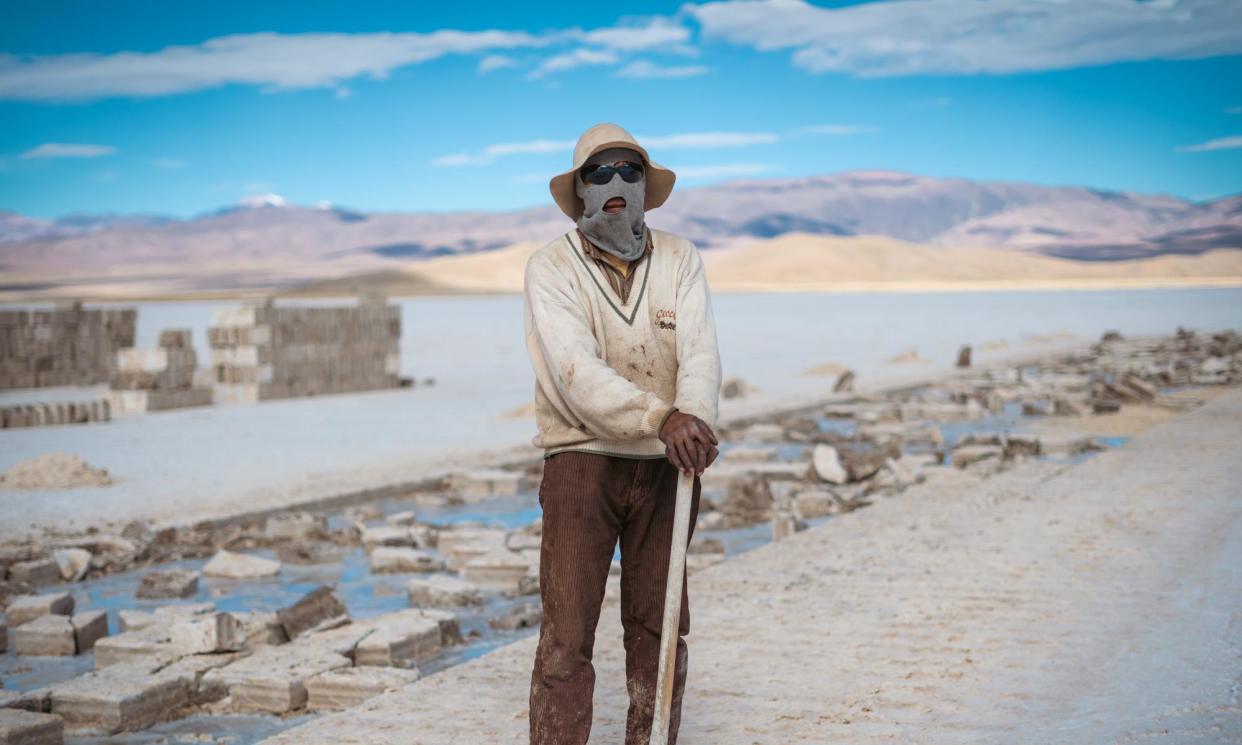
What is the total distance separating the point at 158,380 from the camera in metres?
21.3

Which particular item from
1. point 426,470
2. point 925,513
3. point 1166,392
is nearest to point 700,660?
point 925,513

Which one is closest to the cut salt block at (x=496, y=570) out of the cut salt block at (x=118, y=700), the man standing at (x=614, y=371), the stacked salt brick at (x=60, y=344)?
the cut salt block at (x=118, y=700)

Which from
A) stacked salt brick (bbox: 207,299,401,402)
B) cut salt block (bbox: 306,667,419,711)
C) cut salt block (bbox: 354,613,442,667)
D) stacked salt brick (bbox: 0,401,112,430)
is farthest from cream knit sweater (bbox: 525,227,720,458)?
stacked salt brick (bbox: 207,299,401,402)

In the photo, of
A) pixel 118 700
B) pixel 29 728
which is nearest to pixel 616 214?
pixel 29 728

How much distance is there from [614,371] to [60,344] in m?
25.7

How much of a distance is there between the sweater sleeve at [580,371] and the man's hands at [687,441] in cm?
4

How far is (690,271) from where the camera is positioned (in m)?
3.84

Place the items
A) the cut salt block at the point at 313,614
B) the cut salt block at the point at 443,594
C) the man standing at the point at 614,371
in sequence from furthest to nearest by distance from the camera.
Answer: the cut salt block at the point at 443,594
the cut salt block at the point at 313,614
the man standing at the point at 614,371

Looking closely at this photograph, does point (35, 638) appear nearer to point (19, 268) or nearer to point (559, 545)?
point (559, 545)

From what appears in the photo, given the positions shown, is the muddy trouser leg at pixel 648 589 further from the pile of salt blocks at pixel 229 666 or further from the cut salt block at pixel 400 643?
the cut salt block at pixel 400 643

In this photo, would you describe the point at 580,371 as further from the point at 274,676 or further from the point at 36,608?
the point at 36,608

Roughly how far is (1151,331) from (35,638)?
4542 cm

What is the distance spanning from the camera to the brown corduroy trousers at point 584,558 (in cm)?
369

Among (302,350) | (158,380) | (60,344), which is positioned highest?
(60,344)
